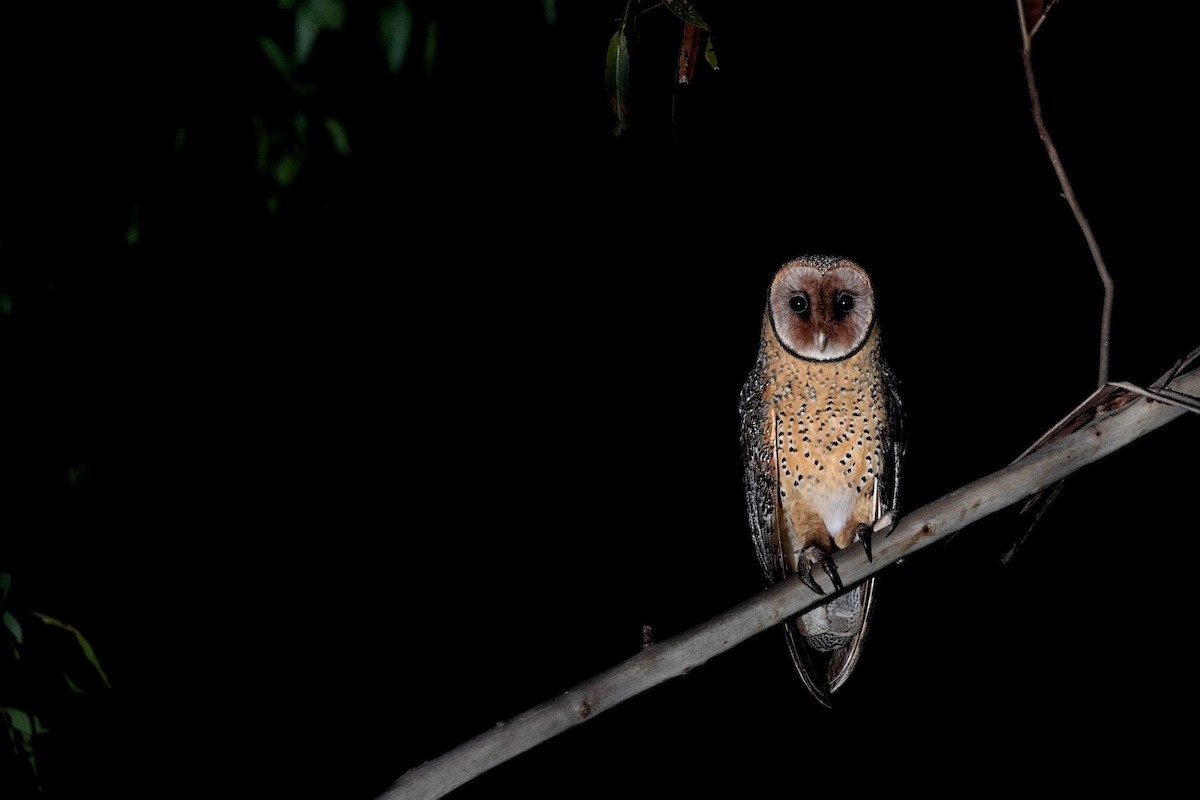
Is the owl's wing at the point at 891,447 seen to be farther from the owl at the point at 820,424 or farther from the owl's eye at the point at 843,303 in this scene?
the owl's eye at the point at 843,303

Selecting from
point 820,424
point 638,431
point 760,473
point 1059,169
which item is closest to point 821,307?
point 820,424

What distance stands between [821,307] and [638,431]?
113cm

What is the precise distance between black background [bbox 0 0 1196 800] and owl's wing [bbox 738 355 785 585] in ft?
1.20

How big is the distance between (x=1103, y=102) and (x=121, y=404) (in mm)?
2445

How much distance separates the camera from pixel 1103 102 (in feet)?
8.14

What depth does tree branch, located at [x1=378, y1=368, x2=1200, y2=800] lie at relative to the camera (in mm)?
970

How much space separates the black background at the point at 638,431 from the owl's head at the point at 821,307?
501mm

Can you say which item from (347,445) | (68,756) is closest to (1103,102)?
(347,445)

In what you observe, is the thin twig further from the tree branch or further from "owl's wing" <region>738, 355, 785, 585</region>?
"owl's wing" <region>738, 355, 785, 585</region>

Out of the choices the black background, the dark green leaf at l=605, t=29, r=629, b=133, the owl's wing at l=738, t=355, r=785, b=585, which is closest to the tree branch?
the dark green leaf at l=605, t=29, r=629, b=133

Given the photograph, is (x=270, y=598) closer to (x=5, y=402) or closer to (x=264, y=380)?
(x=264, y=380)

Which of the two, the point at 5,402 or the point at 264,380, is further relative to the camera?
the point at 264,380

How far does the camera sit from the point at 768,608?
105 centimetres

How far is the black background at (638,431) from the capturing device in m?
2.08
